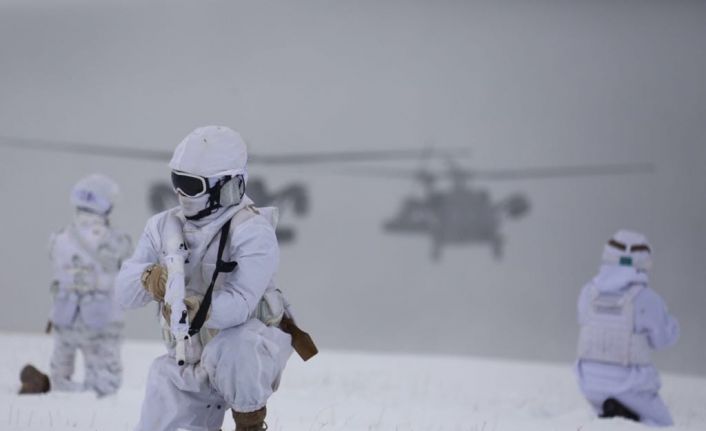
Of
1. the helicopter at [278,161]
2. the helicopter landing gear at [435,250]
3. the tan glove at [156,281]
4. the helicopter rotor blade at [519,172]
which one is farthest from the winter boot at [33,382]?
the helicopter landing gear at [435,250]

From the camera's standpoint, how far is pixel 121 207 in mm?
6906

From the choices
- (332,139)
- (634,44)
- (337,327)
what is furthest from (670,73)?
(337,327)

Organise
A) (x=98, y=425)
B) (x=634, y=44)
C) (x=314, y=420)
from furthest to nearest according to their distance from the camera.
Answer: (x=634, y=44)
(x=314, y=420)
(x=98, y=425)

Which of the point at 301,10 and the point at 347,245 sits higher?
the point at 301,10

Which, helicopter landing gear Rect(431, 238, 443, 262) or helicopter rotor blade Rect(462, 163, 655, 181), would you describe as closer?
helicopter rotor blade Rect(462, 163, 655, 181)

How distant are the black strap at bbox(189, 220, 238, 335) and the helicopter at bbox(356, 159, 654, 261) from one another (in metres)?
4.33

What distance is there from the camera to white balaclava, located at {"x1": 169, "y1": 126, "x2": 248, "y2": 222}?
2500 mm

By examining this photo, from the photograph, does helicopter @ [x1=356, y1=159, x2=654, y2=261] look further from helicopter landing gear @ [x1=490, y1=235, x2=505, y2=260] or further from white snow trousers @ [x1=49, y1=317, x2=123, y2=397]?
white snow trousers @ [x1=49, y1=317, x2=123, y2=397]

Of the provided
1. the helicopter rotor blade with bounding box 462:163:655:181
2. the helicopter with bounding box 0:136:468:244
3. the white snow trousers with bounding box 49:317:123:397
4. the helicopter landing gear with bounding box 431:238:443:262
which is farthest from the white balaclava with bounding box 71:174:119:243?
the helicopter rotor blade with bounding box 462:163:655:181

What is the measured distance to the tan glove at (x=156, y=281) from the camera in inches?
95.2

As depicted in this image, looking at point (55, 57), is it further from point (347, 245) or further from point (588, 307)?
point (588, 307)

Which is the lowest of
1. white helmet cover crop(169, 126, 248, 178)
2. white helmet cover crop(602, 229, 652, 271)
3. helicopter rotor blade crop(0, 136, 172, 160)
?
white helmet cover crop(602, 229, 652, 271)

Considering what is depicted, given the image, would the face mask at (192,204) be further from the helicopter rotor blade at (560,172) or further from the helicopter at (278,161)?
the helicopter rotor blade at (560,172)

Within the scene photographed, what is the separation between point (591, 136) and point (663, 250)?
994 mm
